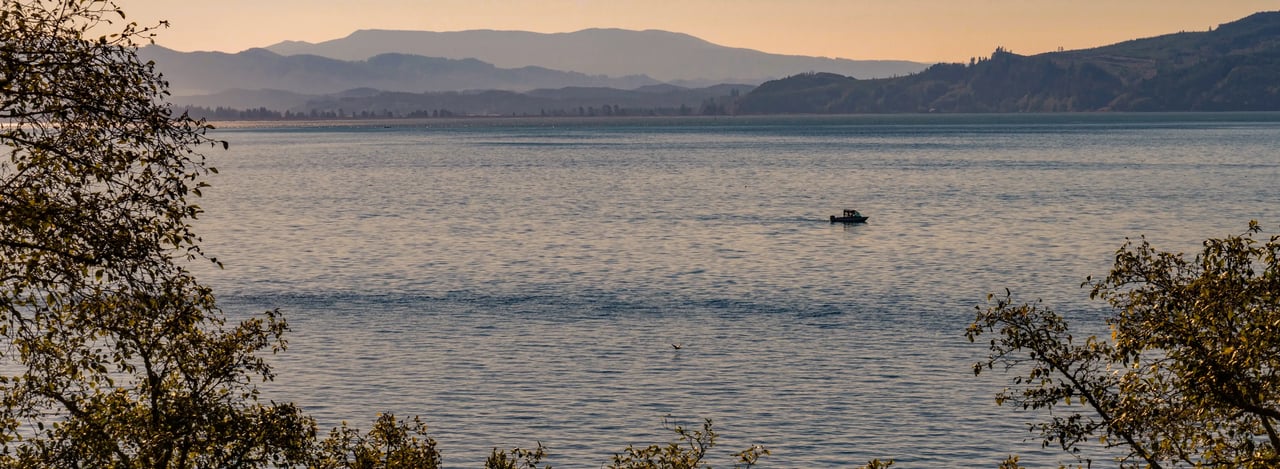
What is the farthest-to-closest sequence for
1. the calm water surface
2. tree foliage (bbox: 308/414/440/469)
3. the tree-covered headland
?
the calm water surface, tree foliage (bbox: 308/414/440/469), the tree-covered headland

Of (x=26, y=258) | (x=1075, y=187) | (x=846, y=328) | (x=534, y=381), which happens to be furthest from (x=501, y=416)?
(x=1075, y=187)

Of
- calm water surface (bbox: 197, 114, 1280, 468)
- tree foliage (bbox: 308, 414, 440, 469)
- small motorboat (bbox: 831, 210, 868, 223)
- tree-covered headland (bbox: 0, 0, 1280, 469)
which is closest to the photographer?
tree-covered headland (bbox: 0, 0, 1280, 469)

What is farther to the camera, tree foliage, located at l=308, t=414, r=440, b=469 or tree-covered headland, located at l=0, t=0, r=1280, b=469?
tree foliage, located at l=308, t=414, r=440, b=469

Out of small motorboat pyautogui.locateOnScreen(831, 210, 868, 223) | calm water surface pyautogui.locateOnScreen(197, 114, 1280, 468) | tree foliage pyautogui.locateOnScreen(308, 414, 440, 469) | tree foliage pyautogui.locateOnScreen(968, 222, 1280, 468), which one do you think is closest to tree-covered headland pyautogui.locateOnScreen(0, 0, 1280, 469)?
tree foliage pyautogui.locateOnScreen(968, 222, 1280, 468)

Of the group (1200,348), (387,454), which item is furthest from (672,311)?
(1200,348)

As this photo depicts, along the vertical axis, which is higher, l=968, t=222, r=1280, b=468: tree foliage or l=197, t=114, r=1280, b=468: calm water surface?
l=968, t=222, r=1280, b=468: tree foliage

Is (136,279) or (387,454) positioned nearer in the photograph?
(136,279)

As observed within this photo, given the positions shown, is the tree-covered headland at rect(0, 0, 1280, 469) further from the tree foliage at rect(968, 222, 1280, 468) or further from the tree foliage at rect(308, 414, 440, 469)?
the tree foliage at rect(308, 414, 440, 469)

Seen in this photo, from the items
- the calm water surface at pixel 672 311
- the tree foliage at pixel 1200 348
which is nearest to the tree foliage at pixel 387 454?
the tree foliage at pixel 1200 348

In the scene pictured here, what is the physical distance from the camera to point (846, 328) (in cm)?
7181

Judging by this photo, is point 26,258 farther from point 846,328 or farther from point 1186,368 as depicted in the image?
point 846,328

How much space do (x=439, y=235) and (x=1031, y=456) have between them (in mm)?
85754

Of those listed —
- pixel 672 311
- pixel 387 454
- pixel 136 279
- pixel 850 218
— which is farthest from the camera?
pixel 850 218

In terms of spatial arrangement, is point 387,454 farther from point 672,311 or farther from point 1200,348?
point 672,311
